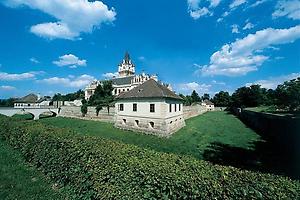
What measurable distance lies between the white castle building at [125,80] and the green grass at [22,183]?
4097 cm

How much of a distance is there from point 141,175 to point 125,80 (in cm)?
6923

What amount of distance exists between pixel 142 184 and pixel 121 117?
Result: 23.9m

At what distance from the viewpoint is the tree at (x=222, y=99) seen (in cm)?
10501

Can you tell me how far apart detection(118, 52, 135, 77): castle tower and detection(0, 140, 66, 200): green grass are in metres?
85.2

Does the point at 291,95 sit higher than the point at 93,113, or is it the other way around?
the point at 291,95

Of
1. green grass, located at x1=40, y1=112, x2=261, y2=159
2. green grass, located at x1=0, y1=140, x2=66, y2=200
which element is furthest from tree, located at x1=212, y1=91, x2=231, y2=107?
green grass, located at x1=0, y1=140, x2=66, y2=200

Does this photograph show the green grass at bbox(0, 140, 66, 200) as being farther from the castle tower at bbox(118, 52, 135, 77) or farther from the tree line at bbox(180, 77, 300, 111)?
the castle tower at bbox(118, 52, 135, 77)

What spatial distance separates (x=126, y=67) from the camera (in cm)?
9538

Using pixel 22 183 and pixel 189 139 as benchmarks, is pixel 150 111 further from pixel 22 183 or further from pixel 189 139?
pixel 22 183

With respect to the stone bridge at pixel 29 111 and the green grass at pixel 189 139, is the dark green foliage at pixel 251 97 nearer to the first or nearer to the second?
the green grass at pixel 189 139

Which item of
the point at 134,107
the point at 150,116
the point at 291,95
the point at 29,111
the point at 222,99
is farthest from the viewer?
the point at 222,99

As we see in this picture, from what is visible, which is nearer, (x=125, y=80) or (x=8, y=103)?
(x=125, y=80)

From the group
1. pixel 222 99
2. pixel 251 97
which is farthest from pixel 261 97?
pixel 222 99

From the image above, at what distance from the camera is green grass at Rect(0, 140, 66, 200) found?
6.72 meters
